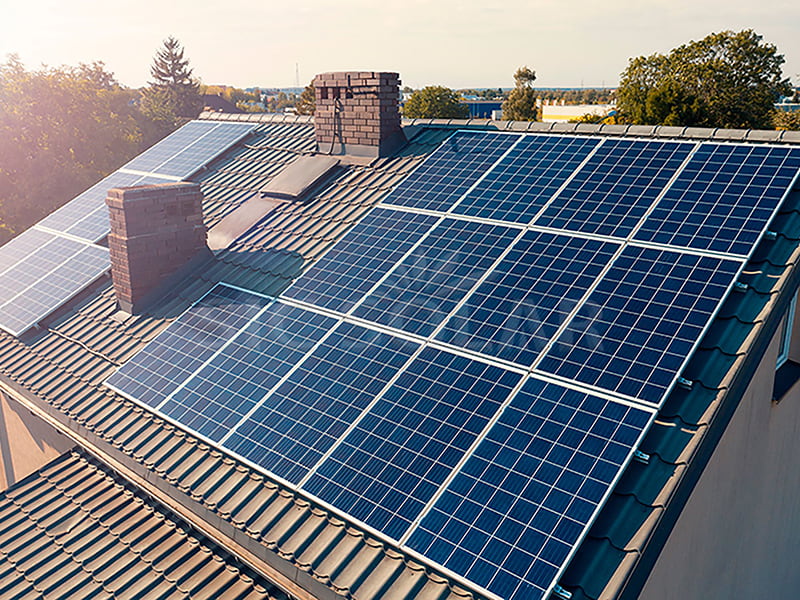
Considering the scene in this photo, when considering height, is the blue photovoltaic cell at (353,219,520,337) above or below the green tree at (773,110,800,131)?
below

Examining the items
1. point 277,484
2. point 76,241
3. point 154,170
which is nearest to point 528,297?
point 277,484

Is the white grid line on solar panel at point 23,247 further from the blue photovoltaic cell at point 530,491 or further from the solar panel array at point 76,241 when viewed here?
the blue photovoltaic cell at point 530,491

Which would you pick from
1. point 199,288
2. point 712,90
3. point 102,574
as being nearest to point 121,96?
point 712,90

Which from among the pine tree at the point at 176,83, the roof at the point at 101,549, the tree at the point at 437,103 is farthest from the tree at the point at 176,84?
the roof at the point at 101,549

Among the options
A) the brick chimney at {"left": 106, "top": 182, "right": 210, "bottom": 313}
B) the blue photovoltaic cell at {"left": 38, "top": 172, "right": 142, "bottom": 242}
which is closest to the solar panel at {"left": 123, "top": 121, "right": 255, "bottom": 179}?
the blue photovoltaic cell at {"left": 38, "top": 172, "right": 142, "bottom": 242}

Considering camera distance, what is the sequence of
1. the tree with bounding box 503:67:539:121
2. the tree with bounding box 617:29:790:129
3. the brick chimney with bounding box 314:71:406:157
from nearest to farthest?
the brick chimney with bounding box 314:71:406:157, the tree with bounding box 617:29:790:129, the tree with bounding box 503:67:539:121

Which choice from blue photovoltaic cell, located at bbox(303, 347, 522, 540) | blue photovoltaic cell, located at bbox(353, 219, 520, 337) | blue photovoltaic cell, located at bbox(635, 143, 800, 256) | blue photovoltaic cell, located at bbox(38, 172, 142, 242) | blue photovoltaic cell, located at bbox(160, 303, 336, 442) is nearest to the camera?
blue photovoltaic cell, located at bbox(303, 347, 522, 540)

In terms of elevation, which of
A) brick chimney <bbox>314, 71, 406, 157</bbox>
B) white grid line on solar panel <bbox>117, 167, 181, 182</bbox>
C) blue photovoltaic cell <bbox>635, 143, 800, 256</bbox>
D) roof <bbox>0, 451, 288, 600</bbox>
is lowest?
roof <bbox>0, 451, 288, 600</bbox>

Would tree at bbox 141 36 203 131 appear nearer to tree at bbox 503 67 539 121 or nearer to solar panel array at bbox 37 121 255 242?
tree at bbox 503 67 539 121
